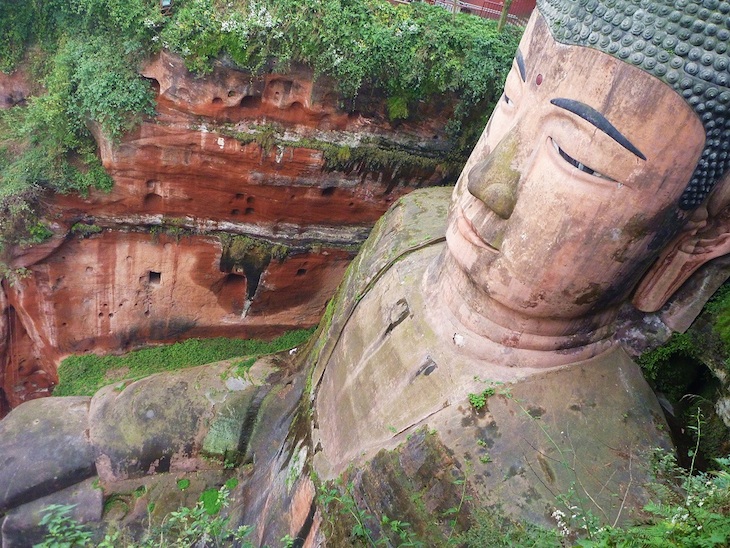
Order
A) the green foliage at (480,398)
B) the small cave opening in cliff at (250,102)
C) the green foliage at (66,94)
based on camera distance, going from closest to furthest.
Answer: the green foliage at (480,398)
the green foliage at (66,94)
the small cave opening in cliff at (250,102)

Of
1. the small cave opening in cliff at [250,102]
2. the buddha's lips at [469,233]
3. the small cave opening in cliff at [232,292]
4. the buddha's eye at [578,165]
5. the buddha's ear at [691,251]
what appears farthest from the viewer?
the small cave opening in cliff at [232,292]

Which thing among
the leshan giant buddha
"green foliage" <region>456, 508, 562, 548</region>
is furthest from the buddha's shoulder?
"green foliage" <region>456, 508, 562, 548</region>

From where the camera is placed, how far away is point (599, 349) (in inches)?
161

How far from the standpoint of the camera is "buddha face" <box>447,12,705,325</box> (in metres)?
3.02

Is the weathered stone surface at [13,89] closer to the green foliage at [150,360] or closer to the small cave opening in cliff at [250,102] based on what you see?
the small cave opening in cliff at [250,102]

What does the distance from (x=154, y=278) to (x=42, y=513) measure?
4430mm

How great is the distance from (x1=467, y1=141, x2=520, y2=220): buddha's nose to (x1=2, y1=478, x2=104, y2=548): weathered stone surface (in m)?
4.63

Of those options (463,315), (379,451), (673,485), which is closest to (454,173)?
(463,315)

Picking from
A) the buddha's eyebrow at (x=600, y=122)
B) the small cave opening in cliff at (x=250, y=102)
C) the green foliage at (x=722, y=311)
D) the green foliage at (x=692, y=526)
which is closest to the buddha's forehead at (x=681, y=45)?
the buddha's eyebrow at (x=600, y=122)

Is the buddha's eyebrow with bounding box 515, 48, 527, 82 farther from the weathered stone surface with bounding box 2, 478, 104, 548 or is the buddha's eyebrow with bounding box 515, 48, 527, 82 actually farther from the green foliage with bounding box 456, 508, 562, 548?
the weathered stone surface with bounding box 2, 478, 104, 548

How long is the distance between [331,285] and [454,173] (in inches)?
112

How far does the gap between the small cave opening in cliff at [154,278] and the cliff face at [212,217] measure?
0.02m

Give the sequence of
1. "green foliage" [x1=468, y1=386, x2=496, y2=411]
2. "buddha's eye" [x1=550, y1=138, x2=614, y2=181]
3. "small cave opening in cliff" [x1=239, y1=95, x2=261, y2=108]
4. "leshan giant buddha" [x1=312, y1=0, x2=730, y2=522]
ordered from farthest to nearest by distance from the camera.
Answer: "small cave opening in cliff" [x1=239, y1=95, x2=261, y2=108] → "green foliage" [x1=468, y1=386, x2=496, y2=411] → "buddha's eye" [x1=550, y1=138, x2=614, y2=181] → "leshan giant buddha" [x1=312, y1=0, x2=730, y2=522]

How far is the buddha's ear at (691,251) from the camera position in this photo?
3.42 metres
